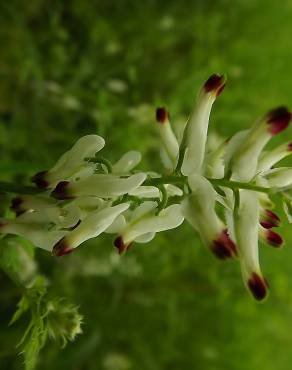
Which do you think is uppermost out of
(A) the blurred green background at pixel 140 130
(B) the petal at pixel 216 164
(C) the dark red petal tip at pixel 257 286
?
(A) the blurred green background at pixel 140 130

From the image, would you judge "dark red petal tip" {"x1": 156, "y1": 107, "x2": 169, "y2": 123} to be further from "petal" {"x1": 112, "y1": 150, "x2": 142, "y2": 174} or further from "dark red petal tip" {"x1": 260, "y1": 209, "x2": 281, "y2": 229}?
"dark red petal tip" {"x1": 260, "y1": 209, "x2": 281, "y2": 229}

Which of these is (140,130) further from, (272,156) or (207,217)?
(207,217)

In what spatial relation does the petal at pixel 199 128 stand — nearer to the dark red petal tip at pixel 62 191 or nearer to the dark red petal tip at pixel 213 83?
the dark red petal tip at pixel 213 83

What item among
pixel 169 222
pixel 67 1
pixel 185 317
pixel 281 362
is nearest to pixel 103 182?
pixel 169 222

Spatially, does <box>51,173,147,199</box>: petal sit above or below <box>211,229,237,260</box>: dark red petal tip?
above

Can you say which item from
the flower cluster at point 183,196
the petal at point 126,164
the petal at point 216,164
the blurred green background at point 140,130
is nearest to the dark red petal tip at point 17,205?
the flower cluster at point 183,196

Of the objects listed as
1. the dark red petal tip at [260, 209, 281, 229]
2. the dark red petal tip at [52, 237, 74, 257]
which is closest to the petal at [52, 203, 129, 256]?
the dark red petal tip at [52, 237, 74, 257]
